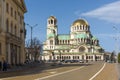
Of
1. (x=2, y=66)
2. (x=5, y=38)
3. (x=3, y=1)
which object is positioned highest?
(x=3, y=1)

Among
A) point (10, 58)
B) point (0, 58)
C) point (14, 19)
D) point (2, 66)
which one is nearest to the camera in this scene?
point (2, 66)

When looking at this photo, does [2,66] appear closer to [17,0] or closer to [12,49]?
[12,49]

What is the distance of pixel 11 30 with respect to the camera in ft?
235

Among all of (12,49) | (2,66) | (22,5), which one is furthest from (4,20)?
(22,5)

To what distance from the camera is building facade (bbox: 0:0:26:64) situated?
62.7 m

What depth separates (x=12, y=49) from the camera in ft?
227

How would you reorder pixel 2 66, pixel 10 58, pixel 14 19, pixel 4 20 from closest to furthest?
pixel 2 66
pixel 4 20
pixel 10 58
pixel 14 19

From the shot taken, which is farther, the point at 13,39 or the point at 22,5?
the point at 22,5

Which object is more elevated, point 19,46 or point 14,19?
point 14,19

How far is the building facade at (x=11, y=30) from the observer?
62.7m

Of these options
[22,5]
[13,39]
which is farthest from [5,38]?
[22,5]

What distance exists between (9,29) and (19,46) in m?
10.7

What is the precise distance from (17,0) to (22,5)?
29.3 feet

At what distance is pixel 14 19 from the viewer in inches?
2926
